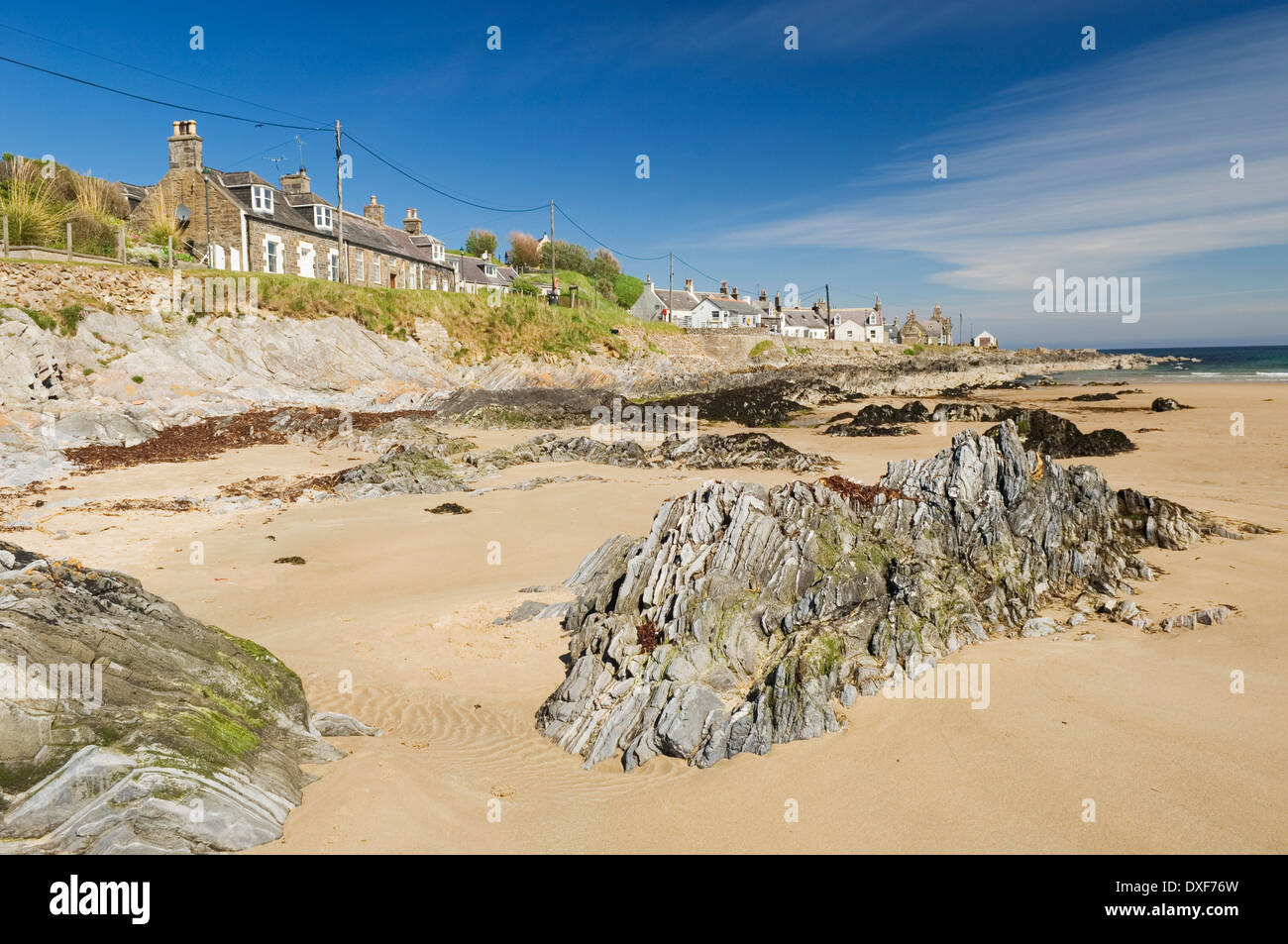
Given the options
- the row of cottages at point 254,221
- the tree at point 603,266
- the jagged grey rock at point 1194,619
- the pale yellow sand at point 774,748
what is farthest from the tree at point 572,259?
the jagged grey rock at point 1194,619

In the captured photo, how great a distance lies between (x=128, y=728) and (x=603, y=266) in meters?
Answer: 102

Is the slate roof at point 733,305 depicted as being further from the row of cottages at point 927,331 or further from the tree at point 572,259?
the row of cottages at point 927,331

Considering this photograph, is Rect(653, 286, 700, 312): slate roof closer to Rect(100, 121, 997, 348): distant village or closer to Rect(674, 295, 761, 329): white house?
Rect(674, 295, 761, 329): white house

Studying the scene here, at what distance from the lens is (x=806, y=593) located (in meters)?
9.18

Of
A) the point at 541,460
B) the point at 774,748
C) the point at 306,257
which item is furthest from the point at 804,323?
the point at 774,748

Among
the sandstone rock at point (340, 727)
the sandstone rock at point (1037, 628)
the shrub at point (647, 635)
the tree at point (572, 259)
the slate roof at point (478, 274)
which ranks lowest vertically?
the sandstone rock at point (340, 727)

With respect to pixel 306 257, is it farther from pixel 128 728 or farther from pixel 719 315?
pixel 719 315

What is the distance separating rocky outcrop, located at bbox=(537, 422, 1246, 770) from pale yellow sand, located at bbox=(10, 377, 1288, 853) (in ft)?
1.44

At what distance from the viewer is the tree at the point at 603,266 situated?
10057 cm

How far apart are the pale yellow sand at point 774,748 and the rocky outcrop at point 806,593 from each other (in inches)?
17.3

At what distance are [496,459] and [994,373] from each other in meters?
79.7

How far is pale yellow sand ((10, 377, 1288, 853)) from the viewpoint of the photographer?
6.18m

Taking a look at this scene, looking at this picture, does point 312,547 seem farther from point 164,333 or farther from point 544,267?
point 544,267

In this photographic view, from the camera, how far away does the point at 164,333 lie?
33.6 metres
